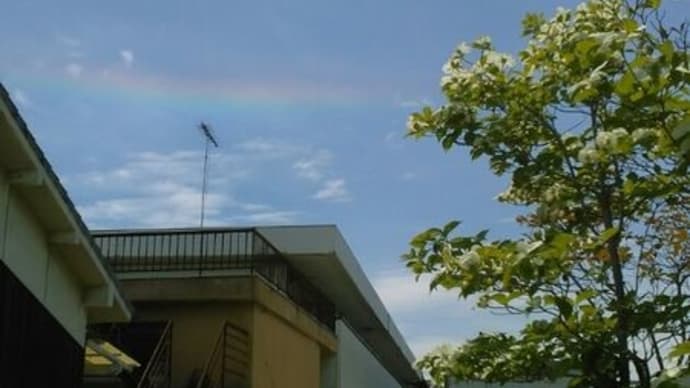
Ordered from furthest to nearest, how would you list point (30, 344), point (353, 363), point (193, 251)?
point (353, 363) → point (193, 251) → point (30, 344)

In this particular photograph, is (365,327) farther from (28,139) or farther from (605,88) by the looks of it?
A: (605,88)

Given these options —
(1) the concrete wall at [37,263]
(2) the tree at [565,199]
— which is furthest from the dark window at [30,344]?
(2) the tree at [565,199]

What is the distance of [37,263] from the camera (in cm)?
1009

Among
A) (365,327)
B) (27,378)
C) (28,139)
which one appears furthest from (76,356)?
(365,327)

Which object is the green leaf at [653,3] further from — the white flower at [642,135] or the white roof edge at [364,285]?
the white roof edge at [364,285]

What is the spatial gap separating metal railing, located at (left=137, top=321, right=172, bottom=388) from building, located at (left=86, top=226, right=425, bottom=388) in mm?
16

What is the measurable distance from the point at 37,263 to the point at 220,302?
682cm

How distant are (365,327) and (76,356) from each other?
20.8 m

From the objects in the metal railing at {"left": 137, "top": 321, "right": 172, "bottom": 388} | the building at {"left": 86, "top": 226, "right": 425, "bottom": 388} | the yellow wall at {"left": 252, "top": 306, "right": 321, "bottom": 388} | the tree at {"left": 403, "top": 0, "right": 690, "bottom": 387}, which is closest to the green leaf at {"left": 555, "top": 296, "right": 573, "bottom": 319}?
the tree at {"left": 403, "top": 0, "right": 690, "bottom": 387}

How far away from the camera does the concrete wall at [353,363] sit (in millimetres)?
23897

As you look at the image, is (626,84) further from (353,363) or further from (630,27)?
(353,363)

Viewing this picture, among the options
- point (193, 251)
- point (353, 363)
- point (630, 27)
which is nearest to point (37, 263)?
point (630, 27)

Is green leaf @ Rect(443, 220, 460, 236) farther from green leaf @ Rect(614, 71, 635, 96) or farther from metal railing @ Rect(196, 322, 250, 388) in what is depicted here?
metal railing @ Rect(196, 322, 250, 388)

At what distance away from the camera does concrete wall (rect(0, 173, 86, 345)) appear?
30.3ft
